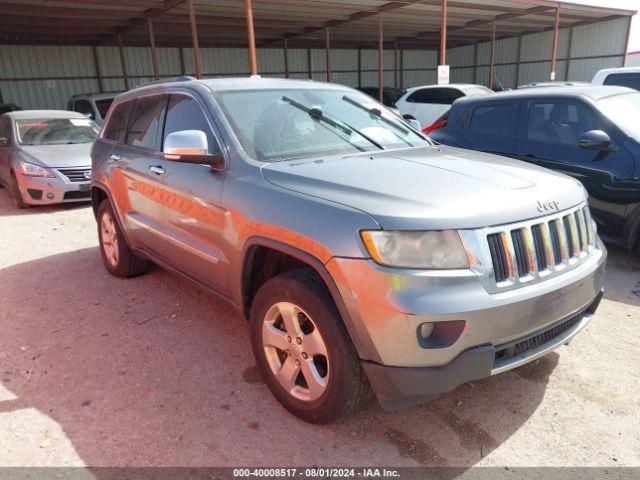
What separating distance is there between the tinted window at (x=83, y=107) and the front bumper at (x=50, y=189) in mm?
4594

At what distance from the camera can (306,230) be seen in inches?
92.5

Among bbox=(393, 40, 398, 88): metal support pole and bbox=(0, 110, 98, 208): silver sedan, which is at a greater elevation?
bbox=(393, 40, 398, 88): metal support pole

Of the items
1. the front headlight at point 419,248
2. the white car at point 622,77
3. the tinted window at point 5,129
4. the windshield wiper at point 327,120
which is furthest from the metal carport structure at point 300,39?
the front headlight at point 419,248

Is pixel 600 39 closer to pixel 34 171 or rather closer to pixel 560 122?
pixel 560 122

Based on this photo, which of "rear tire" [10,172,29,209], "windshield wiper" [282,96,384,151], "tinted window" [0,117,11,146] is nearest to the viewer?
"windshield wiper" [282,96,384,151]

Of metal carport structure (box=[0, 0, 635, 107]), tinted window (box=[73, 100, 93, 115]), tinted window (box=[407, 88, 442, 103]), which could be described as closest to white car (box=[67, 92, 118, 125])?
tinted window (box=[73, 100, 93, 115])

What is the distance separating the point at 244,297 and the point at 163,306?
1.58 m

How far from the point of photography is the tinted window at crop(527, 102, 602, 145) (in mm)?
5156

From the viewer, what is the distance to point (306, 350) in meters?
2.50

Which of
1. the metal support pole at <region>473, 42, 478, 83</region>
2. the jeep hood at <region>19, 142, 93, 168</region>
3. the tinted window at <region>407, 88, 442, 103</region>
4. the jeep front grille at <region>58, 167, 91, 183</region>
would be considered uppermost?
the metal support pole at <region>473, 42, 478, 83</region>

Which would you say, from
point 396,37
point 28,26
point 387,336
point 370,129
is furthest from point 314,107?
point 396,37

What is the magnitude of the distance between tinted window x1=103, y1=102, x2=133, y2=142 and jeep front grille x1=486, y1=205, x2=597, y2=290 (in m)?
3.53

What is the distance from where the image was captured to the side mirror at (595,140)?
4750 mm

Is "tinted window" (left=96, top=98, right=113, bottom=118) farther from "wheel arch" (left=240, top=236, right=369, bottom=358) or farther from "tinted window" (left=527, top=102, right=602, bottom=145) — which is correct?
"wheel arch" (left=240, top=236, right=369, bottom=358)
